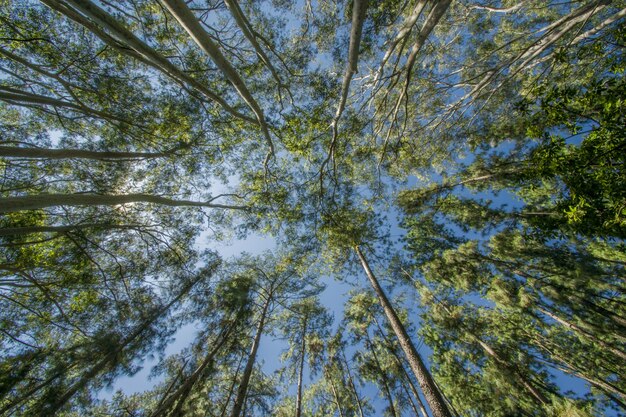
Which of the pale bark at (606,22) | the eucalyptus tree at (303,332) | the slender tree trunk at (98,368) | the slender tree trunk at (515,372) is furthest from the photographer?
the eucalyptus tree at (303,332)

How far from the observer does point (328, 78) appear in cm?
696

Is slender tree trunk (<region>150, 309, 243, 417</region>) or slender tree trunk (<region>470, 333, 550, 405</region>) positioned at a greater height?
slender tree trunk (<region>150, 309, 243, 417</region>)

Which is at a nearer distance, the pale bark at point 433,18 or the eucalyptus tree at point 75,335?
the pale bark at point 433,18

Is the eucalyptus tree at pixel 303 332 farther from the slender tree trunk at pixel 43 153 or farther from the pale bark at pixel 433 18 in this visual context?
the pale bark at pixel 433 18

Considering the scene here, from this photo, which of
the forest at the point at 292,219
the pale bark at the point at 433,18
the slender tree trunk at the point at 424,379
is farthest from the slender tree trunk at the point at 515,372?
the pale bark at the point at 433,18

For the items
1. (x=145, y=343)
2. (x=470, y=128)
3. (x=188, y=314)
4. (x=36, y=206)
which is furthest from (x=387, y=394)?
(x=36, y=206)

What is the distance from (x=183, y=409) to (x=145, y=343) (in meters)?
2.31

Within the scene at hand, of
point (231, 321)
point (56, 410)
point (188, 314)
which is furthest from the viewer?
point (231, 321)

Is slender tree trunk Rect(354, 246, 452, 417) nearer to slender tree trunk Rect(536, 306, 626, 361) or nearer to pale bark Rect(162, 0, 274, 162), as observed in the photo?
pale bark Rect(162, 0, 274, 162)

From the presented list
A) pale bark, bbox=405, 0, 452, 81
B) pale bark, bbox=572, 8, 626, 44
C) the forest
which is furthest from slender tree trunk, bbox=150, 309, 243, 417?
pale bark, bbox=572, 8, 626, 44

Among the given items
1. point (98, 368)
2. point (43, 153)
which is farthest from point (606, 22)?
point (98, 368)

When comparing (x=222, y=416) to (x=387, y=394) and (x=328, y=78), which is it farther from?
(x=328, y=78)

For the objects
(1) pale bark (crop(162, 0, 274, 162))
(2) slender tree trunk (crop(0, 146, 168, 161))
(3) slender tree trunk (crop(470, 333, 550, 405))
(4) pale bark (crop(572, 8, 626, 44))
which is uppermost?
(2) slender tree trunk (crop(0, 146, 168, 161))

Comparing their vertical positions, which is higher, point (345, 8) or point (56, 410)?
point (345, 8)
